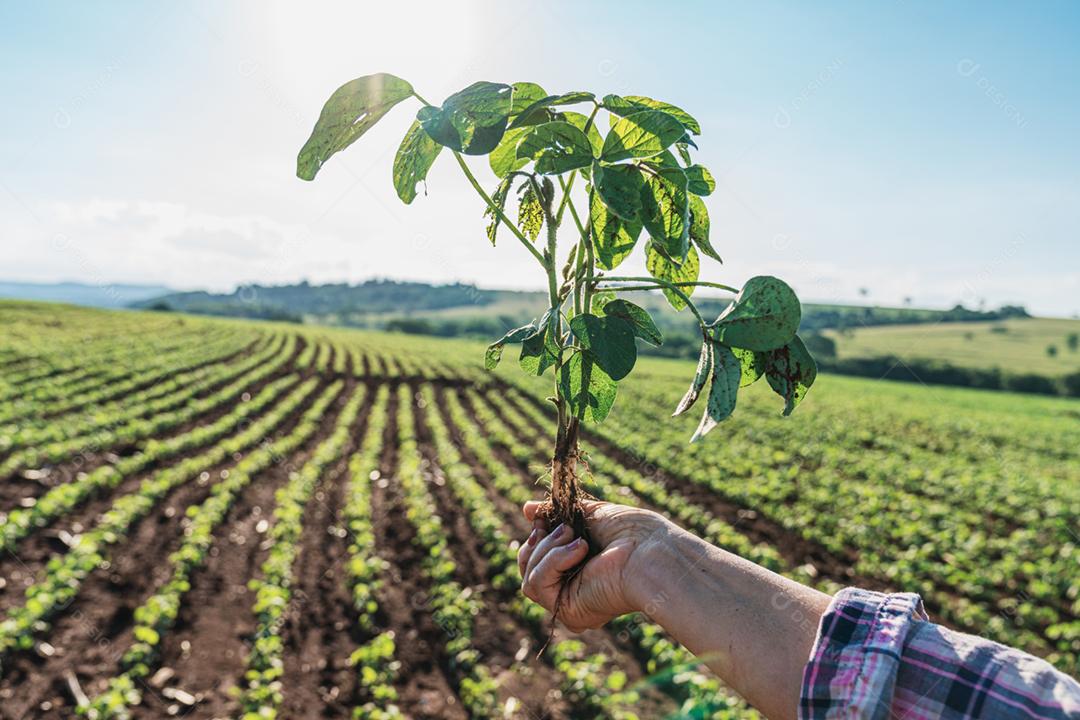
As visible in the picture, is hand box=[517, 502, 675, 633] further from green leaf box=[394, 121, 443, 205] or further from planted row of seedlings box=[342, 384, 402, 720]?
planted row of seedlings box=[342, 384, 402, 720]

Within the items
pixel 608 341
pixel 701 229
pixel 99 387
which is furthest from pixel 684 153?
pixel 99 387

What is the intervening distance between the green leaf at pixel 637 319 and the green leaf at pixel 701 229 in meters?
0.21

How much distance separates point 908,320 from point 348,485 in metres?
70.5

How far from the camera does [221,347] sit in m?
28.9

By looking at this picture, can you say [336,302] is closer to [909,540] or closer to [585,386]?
[909,540]

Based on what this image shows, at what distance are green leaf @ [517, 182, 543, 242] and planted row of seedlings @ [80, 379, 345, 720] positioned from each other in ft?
15.1

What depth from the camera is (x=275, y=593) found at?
5910mm

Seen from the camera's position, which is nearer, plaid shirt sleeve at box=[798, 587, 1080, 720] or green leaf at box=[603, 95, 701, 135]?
plaid shirt sleeve at box=[798, 587, 1080, 720]

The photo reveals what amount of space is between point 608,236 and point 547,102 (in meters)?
0.31

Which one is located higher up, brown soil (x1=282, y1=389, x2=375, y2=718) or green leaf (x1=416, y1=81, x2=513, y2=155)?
green leaf (x1=416, y1=81, x2=513, y2=155)

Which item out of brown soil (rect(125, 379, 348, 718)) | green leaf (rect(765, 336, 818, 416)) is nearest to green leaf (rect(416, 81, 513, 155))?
green leaf (rect(765, 336, 818, 416))

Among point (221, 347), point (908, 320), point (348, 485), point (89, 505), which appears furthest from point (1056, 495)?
point (908, 320)

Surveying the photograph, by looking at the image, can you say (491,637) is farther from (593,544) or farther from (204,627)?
Answer: (593,544)

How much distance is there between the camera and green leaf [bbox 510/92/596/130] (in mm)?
1298
